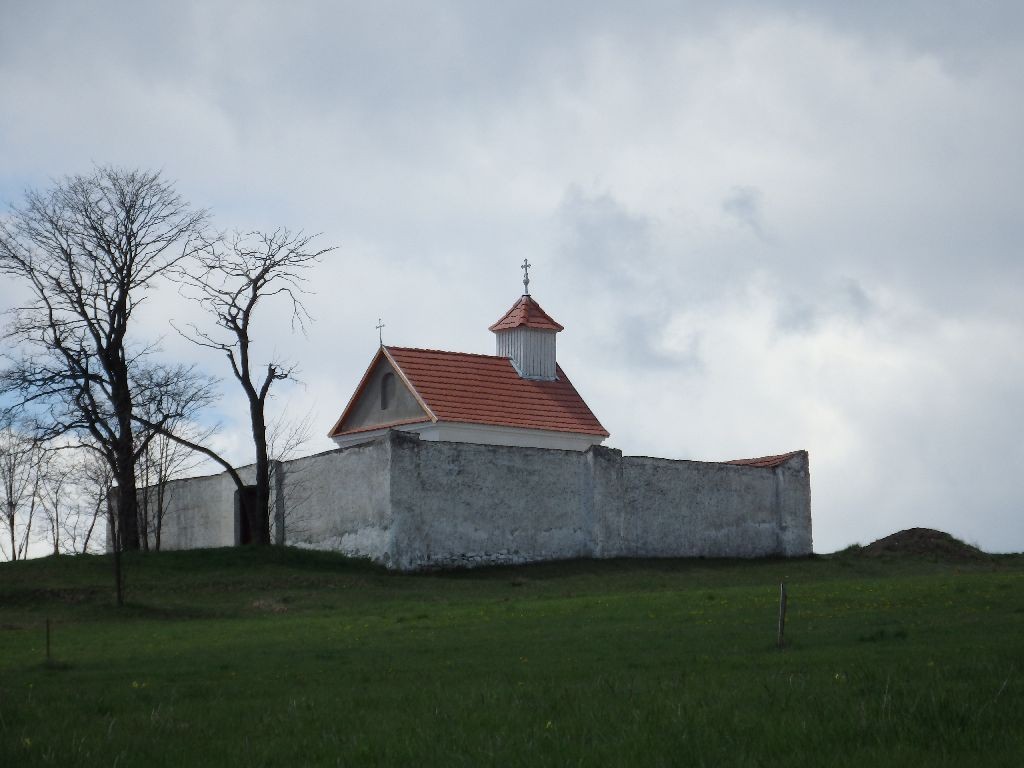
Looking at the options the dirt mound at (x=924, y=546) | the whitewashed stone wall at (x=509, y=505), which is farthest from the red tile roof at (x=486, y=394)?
the dirt mound at (x=924, y=546)

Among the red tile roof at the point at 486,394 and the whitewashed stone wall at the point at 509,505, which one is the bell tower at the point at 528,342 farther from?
the whitewashed stone wall at the point at 509,505

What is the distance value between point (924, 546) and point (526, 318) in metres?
16.5

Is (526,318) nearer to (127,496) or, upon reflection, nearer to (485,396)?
(485,396)

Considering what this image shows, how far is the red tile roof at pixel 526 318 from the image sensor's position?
50438 millimetres

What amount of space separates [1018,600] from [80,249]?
97.2ft

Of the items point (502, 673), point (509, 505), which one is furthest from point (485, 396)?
point (502, 673)

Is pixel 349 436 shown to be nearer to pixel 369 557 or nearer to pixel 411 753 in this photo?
pixel 369 557

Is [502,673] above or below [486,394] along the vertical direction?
below

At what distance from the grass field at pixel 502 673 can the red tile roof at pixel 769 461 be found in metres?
11.6

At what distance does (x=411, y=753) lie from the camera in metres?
9.81

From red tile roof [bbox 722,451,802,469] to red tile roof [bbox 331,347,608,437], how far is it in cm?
513

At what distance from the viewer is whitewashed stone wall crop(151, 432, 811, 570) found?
37.6 meters

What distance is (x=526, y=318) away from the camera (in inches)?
1992

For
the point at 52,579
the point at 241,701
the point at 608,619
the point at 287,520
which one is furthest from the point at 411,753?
the point at 287,520
